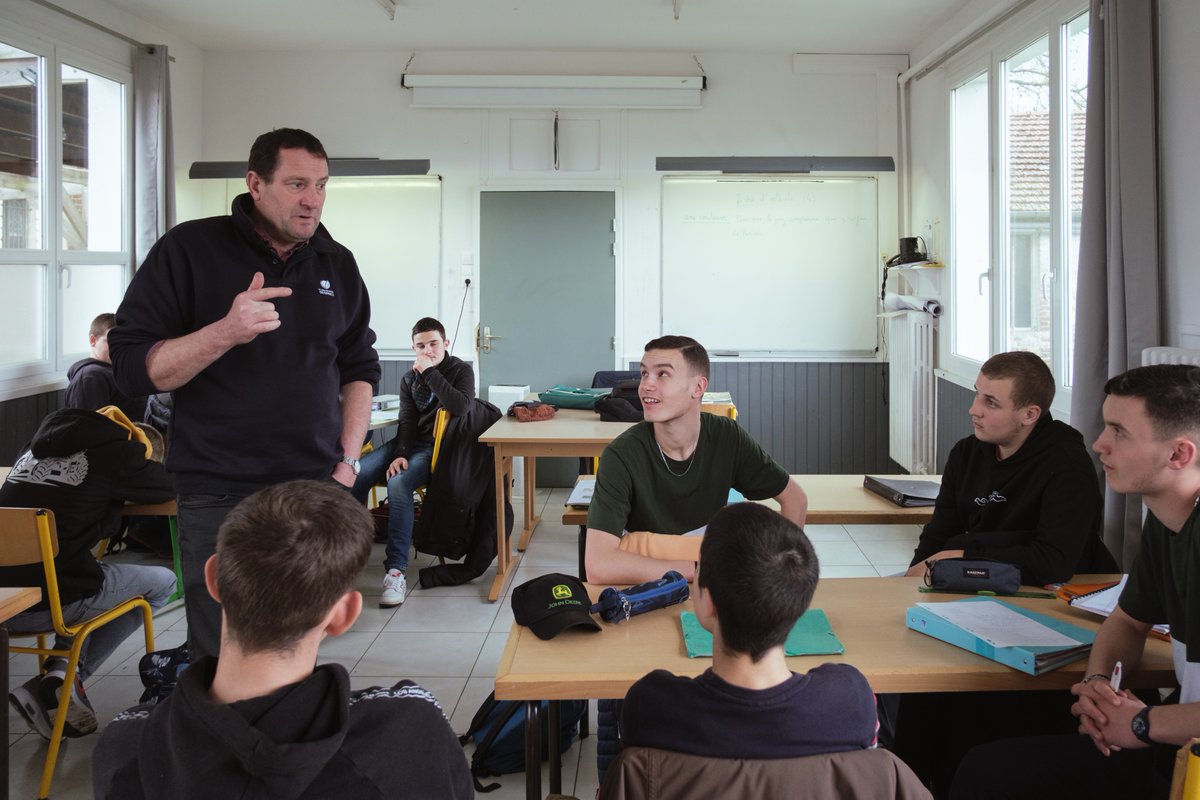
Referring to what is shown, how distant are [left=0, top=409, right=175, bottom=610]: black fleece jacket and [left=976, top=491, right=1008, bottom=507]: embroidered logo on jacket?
8.62 ft

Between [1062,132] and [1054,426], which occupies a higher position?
[1062,132]

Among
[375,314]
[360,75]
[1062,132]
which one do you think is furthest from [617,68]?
[1062,132]

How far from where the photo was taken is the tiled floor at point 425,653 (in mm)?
2852

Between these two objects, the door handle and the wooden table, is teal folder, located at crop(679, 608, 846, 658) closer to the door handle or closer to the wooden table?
the wooden table

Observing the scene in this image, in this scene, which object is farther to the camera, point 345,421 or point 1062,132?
point 1062,132

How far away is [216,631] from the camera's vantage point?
2037mm

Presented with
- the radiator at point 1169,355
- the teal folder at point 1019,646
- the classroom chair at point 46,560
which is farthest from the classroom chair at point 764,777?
the radiator at point 1169,355

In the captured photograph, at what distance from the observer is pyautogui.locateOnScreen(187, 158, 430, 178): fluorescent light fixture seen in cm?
669

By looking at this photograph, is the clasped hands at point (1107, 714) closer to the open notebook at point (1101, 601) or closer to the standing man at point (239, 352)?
the open notebook at point (1101, 601)

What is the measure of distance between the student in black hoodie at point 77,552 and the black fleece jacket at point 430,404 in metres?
1.68

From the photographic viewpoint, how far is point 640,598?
2.01 meters

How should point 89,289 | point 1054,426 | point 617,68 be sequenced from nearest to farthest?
point 1054,426
point 89,289
point 617,68

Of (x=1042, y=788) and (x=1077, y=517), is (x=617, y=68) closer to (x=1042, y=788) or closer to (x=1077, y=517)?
(x=1077, y=517)

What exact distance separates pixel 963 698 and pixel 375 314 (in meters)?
5.69
